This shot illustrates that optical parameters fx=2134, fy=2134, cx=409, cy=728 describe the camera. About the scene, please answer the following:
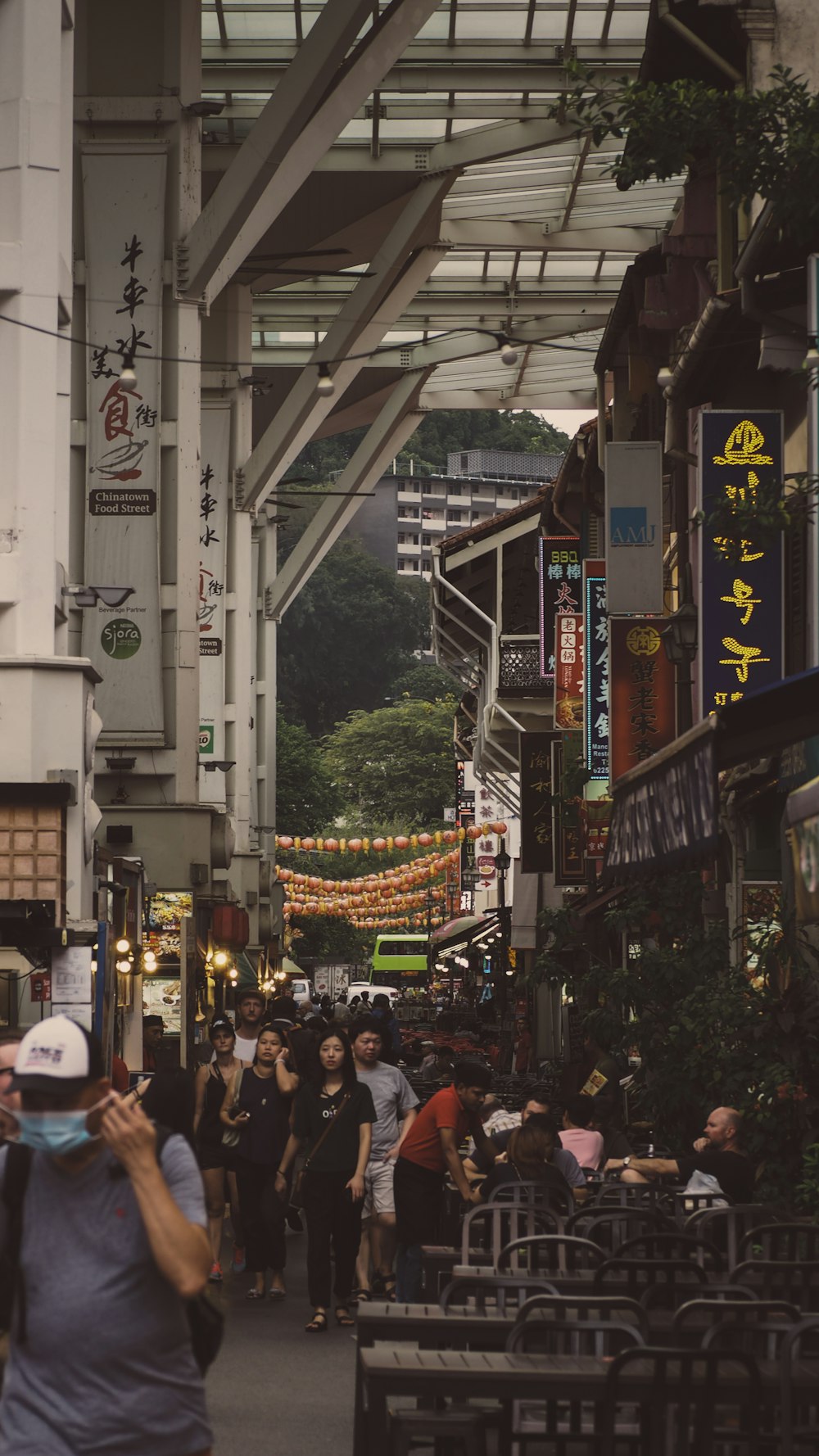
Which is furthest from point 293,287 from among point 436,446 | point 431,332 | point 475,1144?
point 436,446

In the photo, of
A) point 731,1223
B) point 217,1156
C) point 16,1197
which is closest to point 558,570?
point 217,1156

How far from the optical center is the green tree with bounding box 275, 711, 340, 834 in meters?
77.6

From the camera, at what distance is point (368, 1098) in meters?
12.9

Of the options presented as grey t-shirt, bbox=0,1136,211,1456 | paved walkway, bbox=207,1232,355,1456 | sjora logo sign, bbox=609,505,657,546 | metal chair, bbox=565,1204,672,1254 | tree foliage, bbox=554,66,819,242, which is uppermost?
sjora logo sign, bbox=609,505,657,546

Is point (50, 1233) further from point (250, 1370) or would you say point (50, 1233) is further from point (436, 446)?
point (436, 446)

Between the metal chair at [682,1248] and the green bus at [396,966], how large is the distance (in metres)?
73.0

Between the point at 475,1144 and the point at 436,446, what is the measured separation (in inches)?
5724

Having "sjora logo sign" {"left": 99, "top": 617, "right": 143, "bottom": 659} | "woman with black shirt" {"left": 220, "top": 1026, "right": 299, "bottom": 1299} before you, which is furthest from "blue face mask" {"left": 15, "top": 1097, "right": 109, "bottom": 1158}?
"sjora logo sign" {"left": 99, "top": 617, "right": 143, "bottom": 659}

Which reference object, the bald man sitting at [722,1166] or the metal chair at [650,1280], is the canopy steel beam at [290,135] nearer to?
the bald man sitting at [722,1166]

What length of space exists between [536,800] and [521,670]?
7526 mm

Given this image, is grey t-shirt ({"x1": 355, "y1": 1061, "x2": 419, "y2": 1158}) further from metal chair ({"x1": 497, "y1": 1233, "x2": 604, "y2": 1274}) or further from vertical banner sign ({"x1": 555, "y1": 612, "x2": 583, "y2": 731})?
vertical banner sign ({"x1": 555, "y1": 612, "x2": 583, "y2": 731})

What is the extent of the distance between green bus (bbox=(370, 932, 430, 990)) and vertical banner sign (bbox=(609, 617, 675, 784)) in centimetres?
6050

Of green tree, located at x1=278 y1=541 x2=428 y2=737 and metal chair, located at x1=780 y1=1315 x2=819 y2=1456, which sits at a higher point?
green tree, located at x1=278 y1=541 x2=428 y2=737

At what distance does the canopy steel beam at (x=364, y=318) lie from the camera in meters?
30.8
